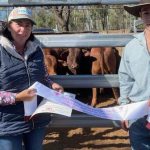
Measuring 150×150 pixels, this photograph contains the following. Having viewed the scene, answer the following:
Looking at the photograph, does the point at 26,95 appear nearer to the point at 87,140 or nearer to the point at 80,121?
the point at 80,121

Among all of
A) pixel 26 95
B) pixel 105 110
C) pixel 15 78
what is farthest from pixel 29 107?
pixel 105 110

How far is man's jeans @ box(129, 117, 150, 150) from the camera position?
3.61 metres

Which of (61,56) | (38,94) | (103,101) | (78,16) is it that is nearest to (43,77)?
(38,94)

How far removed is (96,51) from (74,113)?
14.1 feet

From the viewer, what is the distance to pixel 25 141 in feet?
12.9

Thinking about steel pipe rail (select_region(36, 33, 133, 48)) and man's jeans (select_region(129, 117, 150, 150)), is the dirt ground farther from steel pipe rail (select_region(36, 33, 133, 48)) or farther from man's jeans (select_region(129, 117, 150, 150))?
man's jeans (select_region(129, 117, 150, 150))

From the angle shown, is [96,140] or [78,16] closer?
[96,140]

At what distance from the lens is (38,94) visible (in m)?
3.62

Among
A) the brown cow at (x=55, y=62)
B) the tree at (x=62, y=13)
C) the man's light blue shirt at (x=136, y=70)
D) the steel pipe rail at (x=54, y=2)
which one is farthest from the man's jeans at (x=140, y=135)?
the brown cow at (x=55, y=62)

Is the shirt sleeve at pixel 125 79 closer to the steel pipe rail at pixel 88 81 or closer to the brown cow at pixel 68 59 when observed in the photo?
the steel pipe rail at pixel 88 81

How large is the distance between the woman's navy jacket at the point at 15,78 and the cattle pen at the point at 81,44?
28.8 inches

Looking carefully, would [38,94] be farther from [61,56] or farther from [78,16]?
[78,16]

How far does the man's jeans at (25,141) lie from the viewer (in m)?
3.69

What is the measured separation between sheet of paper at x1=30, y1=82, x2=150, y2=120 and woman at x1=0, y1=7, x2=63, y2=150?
12 centimetres
